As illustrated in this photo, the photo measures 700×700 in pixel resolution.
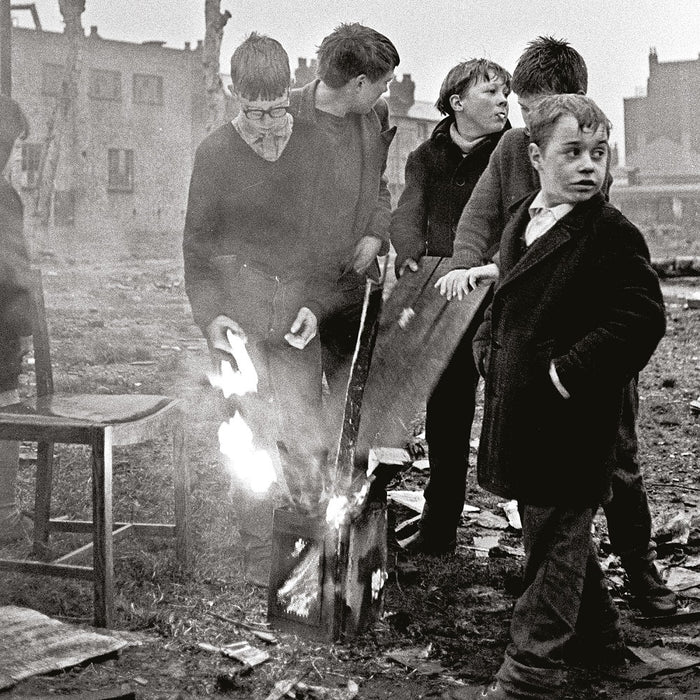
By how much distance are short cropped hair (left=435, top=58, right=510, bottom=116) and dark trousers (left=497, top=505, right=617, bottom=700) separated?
2096 millimetres

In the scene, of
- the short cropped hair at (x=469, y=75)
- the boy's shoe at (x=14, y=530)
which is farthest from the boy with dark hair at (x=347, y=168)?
the boy's shoe at (x=14, y=530)

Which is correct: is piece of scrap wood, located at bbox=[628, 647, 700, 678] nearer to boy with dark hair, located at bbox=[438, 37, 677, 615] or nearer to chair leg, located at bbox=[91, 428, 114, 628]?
boy with dark hair, located at bbox=[438, 37, 677, 615]

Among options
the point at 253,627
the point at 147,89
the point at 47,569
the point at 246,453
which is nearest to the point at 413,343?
the point at 246,453

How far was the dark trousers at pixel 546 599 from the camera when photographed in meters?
3.06

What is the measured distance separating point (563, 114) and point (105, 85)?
39.1m

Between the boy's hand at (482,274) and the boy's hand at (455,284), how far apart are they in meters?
0.02

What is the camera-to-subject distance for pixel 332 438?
14.7ft

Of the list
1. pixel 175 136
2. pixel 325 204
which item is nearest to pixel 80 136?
pixel 175 136

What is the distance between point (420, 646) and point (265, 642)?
0.58 meters

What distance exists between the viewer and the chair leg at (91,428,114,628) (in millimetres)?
3699

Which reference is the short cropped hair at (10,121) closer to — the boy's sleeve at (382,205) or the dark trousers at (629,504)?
the boy's sleeve at (382,205)

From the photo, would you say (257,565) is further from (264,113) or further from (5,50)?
(5,50)

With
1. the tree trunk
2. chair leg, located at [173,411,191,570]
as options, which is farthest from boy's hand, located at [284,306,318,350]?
the tree trunk

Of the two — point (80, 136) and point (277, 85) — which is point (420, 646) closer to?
point (277, 85)
